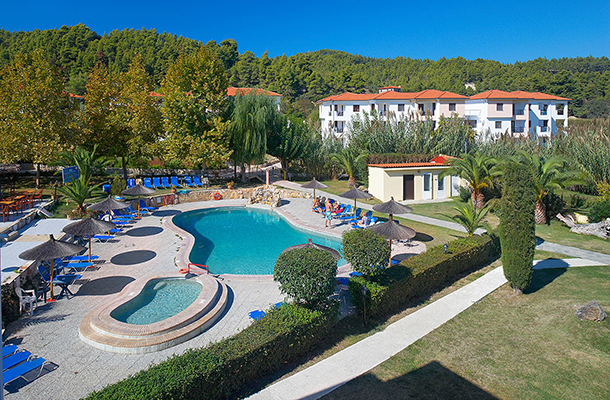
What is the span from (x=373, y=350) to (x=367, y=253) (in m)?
2.45

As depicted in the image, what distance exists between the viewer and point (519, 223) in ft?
40.5

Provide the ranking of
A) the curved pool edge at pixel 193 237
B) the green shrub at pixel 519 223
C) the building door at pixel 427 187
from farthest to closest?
the building door at pixel 427 187
the curved pool edge at pixel 193 237
the green shrub at pixel 519 223

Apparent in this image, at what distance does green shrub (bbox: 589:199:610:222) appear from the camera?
66.5ft

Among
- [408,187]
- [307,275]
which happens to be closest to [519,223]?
[307,275]

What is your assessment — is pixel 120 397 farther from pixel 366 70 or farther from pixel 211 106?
pixel 366 70

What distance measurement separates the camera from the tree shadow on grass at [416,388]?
Result: 7.74 metres

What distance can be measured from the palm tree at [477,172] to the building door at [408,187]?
329cm

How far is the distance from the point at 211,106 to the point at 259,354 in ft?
86.1

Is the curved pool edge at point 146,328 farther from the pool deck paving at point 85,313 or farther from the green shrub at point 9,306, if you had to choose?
the green shrub at point 9,306

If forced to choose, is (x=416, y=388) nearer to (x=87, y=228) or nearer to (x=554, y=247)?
(x=87, y=228)

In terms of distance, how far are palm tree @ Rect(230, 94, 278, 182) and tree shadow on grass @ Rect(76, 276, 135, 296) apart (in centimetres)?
2027

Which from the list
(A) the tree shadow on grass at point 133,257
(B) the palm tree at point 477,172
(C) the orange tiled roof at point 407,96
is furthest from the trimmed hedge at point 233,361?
(C) the orange tiled roof at point 407,96

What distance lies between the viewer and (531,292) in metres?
12.9

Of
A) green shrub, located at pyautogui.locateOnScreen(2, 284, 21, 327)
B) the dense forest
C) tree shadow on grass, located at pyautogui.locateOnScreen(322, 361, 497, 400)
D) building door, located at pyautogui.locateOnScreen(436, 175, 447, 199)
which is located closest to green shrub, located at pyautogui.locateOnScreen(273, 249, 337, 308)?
tree shadow on grass, located at pyautogui.locateOnScreen(322, 361, 497, 400)
